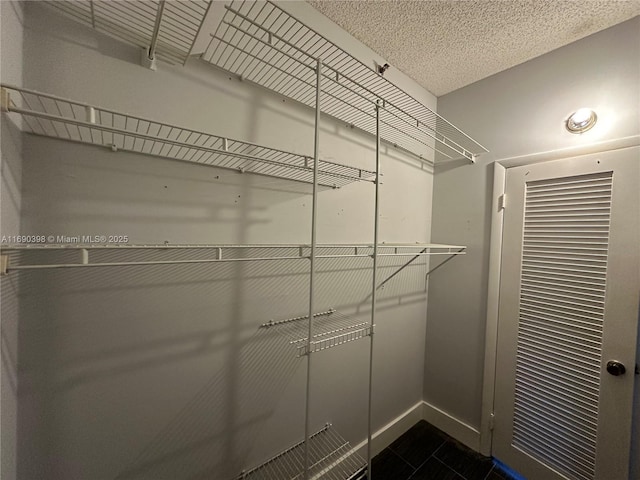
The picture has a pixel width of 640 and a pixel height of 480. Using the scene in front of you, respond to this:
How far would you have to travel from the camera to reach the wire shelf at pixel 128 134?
1.76 feet

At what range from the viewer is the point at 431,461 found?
157cm

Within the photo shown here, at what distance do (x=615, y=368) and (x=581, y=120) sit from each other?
1298 mm

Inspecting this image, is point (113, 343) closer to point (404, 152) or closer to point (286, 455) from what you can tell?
point (286, 455)

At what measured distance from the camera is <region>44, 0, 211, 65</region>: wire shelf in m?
0.69

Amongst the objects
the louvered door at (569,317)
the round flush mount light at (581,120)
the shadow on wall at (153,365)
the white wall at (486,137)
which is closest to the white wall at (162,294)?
the shadow on wall at (153,365)

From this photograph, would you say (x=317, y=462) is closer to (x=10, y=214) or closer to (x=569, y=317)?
(x=10, y=214)

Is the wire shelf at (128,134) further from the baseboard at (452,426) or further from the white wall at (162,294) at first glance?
the baseboard at (452,426)

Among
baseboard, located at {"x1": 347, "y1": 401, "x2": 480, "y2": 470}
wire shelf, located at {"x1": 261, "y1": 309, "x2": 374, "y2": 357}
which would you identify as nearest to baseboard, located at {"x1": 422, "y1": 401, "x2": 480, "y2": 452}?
baseboard, located at {"x1": 347, "y1": 401, "x2": 480, "y2": 470}

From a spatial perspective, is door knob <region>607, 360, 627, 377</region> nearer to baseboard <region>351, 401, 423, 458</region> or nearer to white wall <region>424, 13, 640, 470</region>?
white wall <region>424, 13, 640, 470</region>

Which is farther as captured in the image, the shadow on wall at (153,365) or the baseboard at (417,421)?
the baseboard at (417,421)

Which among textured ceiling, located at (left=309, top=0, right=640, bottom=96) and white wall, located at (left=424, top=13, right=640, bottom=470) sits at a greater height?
textured ceiling, located at (left=309, top=0, right=640, bottom=96)

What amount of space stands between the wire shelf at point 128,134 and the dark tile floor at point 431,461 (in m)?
1.86

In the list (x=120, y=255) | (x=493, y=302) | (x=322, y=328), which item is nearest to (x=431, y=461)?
(x=493, y=302)

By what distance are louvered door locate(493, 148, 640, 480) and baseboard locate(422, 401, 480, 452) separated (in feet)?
0.43
